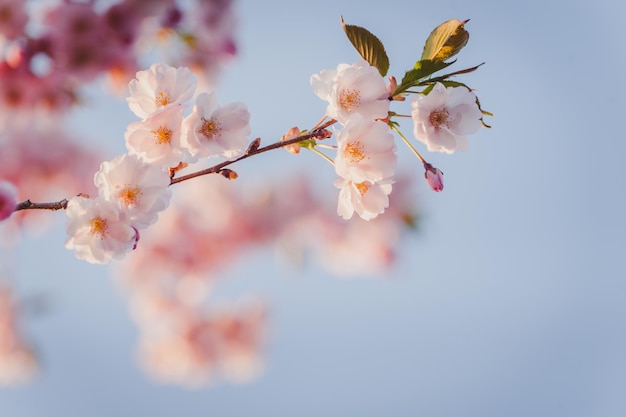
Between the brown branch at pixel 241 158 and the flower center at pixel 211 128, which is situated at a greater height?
the flower center at pixel 211 128

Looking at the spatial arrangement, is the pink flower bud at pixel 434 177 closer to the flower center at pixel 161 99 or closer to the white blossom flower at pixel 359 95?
the white blossom flower at pixel 359 95

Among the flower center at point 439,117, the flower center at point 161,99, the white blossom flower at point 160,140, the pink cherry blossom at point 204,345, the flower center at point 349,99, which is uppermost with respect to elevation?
the pink cherry blossom at point 204,345

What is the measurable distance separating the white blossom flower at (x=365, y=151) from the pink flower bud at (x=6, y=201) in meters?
0.57

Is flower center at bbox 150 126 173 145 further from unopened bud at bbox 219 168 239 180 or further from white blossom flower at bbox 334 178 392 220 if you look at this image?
white blossom flower at bbox 334 178 392 220

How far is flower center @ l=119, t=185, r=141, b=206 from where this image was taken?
3.32 feet

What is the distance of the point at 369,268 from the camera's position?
4879 mm

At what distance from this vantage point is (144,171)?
40.3 inches

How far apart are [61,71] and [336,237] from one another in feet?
9.32

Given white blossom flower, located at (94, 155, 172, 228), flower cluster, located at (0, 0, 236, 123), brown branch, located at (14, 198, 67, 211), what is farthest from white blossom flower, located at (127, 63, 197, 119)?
flower cluster, located at (0, 0, 236, 123)

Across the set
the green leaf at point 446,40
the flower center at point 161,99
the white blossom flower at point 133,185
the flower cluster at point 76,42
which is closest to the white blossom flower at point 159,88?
the flower center at point 161,99

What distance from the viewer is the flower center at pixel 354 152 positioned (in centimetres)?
99

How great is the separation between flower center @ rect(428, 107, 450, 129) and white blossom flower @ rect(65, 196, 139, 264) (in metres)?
0.56

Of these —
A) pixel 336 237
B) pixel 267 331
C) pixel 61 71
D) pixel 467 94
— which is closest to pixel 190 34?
pixel 61 71

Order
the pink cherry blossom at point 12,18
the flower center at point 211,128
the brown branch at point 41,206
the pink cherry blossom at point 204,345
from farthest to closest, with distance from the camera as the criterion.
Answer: the pink cherry blossom at point 204,345 < the pink cherry blossom at point 12,18 < the flower center at point 211,128 < the brown branch at point 41,206
